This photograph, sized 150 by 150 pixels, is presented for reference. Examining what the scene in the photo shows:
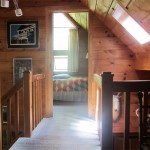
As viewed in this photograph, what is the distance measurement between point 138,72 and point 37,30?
2.13m

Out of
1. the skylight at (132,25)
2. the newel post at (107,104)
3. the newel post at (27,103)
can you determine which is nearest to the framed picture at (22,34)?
the newel post at (27,103)

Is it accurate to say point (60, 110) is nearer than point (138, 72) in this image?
No

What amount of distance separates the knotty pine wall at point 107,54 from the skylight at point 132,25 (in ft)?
2.87

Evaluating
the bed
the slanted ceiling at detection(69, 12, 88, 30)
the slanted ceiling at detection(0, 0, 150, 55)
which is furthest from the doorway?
the slanted ceiling at detection(0, 0, 150, 55)

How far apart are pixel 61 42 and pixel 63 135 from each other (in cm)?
567

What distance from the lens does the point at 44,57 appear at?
438 centimetres

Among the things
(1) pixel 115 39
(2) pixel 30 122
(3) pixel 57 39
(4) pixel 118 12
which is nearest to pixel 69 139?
(2) pixel 30 122

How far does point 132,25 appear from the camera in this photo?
3.12m

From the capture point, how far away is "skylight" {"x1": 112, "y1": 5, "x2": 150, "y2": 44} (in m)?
2.86

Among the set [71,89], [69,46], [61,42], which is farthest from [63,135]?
[61,42]

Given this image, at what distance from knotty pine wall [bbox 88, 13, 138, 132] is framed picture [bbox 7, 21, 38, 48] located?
1.11 metres

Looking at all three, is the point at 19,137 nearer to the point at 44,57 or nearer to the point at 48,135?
the point at 48,135

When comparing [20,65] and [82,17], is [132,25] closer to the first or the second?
[20,65]

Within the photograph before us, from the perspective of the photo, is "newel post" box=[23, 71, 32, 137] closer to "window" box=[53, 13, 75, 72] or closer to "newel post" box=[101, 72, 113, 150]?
"newel post" box=[101, 72, 113, 150]
